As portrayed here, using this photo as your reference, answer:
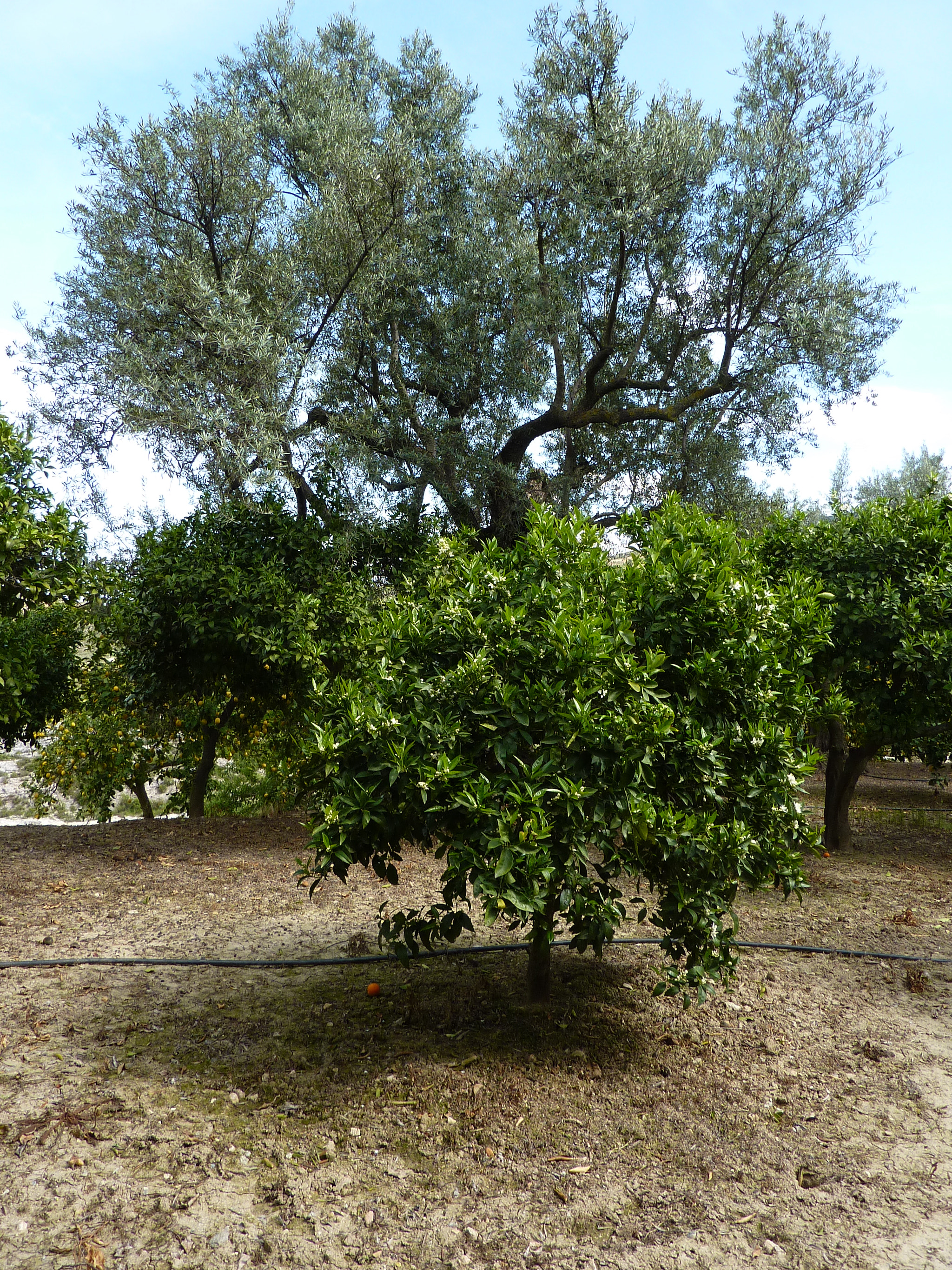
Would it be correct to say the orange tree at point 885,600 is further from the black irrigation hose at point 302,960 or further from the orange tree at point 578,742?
the orange tree at point 578,742

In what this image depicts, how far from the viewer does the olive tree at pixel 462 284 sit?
27.0 feet

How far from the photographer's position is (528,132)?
9508 mm

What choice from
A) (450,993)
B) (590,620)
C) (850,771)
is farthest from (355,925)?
(850,771)

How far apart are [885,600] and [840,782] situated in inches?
95.1

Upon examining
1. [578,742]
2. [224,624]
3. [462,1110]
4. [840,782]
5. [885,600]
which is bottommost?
[462,1110]

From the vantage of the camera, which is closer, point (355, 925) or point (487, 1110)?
point (487, 1110)

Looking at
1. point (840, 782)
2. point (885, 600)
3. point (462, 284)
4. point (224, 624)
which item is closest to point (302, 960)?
point (224, 624)

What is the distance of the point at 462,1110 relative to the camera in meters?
3.54

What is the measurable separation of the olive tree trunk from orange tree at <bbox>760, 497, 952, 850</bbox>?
525 millimetres

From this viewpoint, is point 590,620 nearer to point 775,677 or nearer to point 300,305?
point 775,677

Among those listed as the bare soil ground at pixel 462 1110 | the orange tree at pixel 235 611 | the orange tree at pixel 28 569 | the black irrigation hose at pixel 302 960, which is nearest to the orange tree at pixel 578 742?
the bare soil ground at pixel 462 1110

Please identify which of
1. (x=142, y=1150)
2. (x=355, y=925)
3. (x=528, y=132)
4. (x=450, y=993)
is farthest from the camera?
(x=528, y=132)

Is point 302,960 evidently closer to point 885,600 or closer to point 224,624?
point 224,624

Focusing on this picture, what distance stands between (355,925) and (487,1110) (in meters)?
2.66
